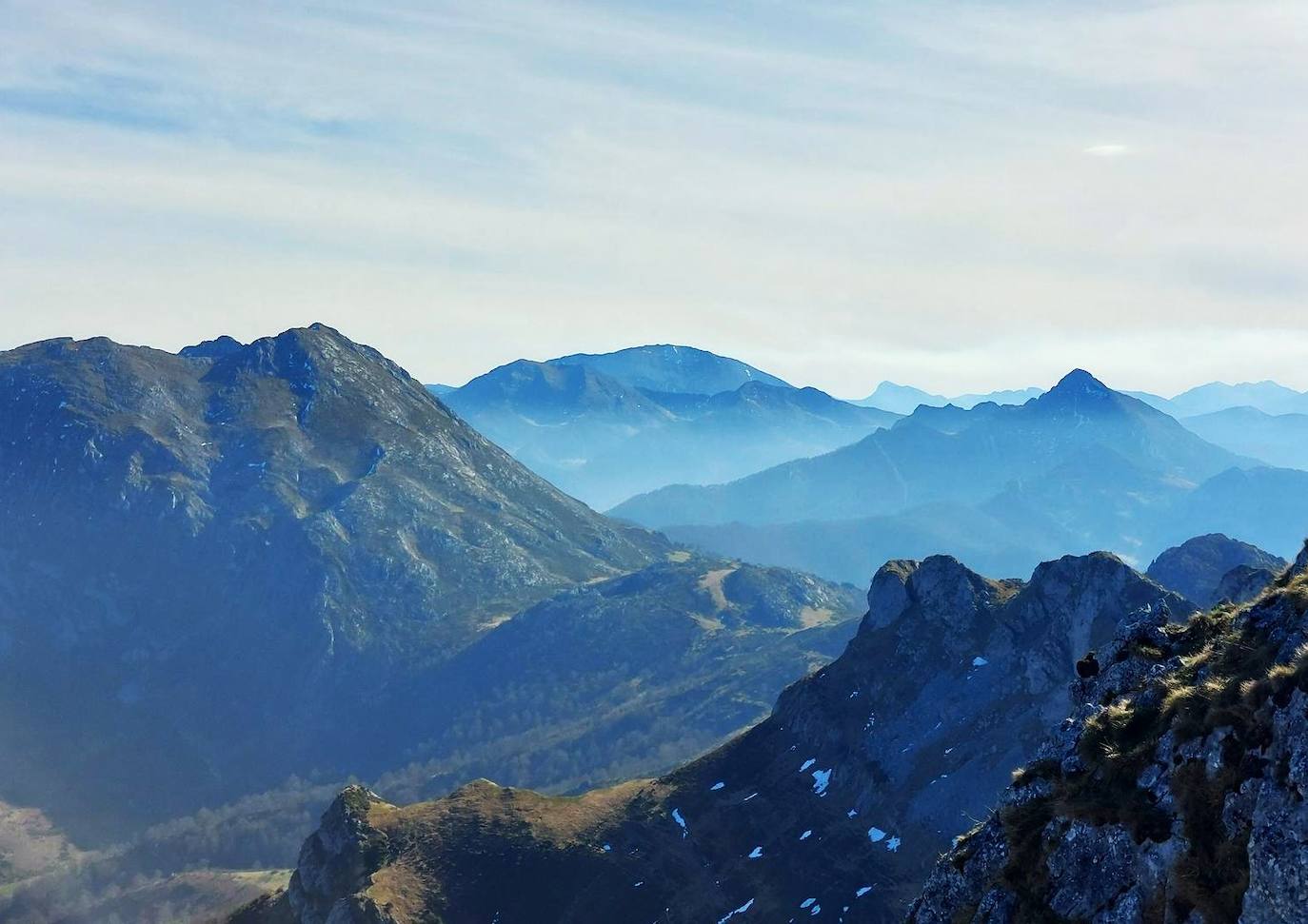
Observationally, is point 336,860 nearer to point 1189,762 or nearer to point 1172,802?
point 1172,802

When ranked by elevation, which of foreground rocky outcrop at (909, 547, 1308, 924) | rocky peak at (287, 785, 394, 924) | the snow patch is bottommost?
the snow patch

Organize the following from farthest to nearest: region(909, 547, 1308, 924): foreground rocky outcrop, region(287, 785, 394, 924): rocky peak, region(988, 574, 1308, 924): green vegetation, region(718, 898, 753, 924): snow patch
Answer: region(718, 898, 753, 924): snow patch < region(287, 785, 394, 924): rocky peak < region(988, 574, 1308, 924): green vegetation < region(909, 547, 1308, 924): foreground rocky outcrop

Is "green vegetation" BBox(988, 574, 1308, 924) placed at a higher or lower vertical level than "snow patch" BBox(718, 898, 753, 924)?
higher

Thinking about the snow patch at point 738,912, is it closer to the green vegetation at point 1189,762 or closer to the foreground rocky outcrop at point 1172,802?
the foreground rocky outcrop at point 1172,802

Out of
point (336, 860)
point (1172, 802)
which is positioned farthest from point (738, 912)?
point (1172, 802)

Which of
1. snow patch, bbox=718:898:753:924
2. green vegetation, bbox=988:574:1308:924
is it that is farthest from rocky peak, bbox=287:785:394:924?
green vegetation, bbox=988:574:1308:924

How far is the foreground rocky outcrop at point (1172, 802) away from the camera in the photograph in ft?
142

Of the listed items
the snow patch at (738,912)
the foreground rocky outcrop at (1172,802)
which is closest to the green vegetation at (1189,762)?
the foreground rocky outcrop at (1172,802)

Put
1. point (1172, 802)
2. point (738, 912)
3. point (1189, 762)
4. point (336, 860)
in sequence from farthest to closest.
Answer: point (336, 860)
point (738, 912)
point (1189, 762)
point (1172, 802)

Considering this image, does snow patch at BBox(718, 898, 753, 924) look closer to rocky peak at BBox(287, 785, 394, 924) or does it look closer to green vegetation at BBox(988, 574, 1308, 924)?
rocky peak at BBox(287, 785, 394, 924)

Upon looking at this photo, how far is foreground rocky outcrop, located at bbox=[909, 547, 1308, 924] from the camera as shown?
43.3m

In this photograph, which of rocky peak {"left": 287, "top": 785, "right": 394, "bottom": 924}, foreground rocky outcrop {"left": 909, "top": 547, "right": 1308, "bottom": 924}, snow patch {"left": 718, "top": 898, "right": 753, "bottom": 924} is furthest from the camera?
snow patch {"left": 718, "top": 898, "right": 753, "bottom": 924}

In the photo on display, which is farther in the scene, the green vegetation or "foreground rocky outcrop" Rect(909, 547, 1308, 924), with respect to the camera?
the green vegetation

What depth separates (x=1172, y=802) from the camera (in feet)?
161
